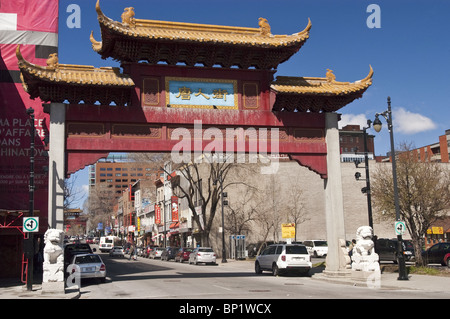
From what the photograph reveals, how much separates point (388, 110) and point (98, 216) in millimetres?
143641

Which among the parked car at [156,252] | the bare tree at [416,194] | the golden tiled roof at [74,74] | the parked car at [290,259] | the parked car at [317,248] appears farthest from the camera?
the parked car at [156,252]

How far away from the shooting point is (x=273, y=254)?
27.0 m

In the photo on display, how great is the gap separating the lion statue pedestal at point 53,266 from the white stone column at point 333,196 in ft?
40.0

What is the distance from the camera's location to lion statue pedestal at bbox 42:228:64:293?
1711 centimetres

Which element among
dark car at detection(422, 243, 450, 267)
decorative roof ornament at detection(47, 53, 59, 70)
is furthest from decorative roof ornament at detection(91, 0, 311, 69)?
dark car at detection(422, 243, 450, 267)

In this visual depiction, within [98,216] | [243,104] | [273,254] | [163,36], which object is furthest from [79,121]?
[98,216]

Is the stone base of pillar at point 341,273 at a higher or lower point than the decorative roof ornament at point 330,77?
lower

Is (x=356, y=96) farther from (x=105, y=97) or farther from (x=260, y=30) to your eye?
(x=105, y=97)

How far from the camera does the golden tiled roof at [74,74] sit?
1928cm

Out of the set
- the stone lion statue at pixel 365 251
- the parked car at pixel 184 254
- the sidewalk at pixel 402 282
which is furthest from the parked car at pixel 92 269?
the parked car at pixel 184 254

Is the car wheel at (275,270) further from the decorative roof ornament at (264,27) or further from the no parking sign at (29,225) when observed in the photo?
the no parking sign at (29,225)

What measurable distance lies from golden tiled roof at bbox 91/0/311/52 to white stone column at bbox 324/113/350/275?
14.4ft

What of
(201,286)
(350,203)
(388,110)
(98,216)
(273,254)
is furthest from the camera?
(98,216)

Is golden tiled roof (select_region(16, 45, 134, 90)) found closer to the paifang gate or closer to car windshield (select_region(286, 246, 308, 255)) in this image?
the paifang gate
